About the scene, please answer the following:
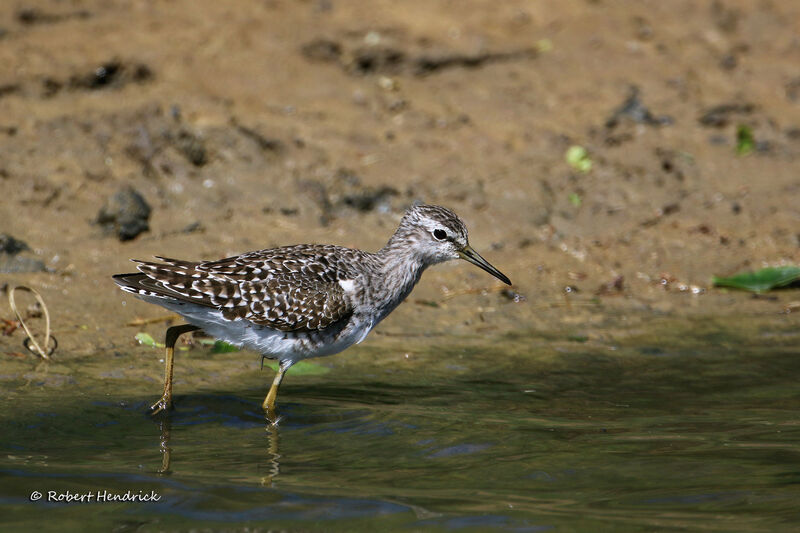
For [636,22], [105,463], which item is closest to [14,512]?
[105,463]

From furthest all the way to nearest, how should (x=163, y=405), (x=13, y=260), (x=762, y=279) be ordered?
(x=762, y=279) → (x=13, y=260) → (x=163, y=405)

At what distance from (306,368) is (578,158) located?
16.7ft

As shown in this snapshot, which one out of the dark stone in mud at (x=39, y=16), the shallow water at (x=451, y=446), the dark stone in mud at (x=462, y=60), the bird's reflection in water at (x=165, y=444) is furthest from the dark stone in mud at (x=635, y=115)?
the bird's reflection in water at (x=165, y=444)

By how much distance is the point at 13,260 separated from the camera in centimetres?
976

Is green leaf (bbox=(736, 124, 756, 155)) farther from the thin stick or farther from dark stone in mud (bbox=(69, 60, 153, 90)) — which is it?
the thin stick

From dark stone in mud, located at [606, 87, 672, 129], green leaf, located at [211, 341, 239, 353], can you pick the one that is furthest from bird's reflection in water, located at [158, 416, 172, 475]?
dark stone in mud, located at [606, 87, 672, 129]

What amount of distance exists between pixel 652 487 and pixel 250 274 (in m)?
3.34

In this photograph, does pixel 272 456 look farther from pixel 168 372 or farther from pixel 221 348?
pixel 221 348

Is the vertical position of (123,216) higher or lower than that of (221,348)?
higher

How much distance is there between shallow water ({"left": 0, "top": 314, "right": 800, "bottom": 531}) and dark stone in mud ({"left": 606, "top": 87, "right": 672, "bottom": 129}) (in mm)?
4430

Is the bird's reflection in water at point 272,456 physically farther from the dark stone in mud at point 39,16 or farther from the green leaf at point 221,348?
the dark stone in mud at point 39,16

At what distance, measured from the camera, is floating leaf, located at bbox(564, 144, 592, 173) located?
1255 cm

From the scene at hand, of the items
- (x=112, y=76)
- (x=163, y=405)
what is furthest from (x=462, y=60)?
(x=163, y=405)

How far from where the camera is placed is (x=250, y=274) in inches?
314
